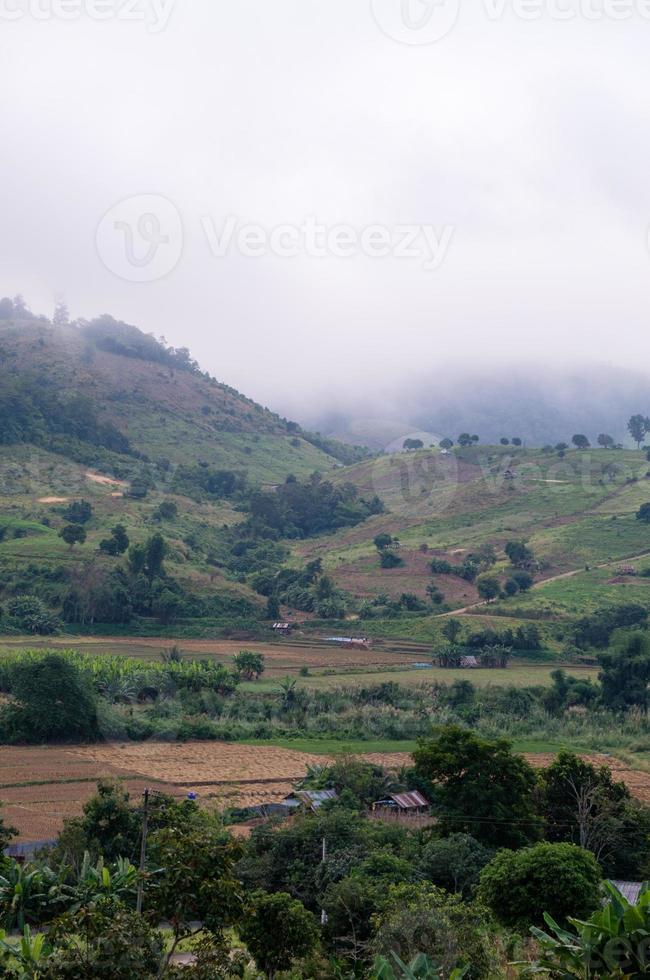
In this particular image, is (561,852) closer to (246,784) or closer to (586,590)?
(246,784)

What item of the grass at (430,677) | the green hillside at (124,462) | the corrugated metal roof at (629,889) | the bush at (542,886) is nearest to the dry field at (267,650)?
the grass at (430,677)

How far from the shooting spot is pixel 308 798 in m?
28.6

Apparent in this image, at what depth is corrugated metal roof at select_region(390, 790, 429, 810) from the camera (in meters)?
28.9

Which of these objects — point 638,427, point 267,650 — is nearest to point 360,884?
point 267,650

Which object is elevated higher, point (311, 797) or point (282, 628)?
point (282, 628)

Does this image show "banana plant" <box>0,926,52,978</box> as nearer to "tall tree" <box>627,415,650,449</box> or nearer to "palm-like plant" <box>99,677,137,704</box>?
"palm-like plant" <box>99,677,137,704</box>

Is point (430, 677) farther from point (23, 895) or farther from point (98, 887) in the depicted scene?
point (23, 895)

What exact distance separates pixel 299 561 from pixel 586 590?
83.0ft

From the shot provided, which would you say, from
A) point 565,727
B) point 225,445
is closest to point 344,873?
point 565,727

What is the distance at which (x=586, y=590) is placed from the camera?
6725cm

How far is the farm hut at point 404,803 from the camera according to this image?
1135 inches

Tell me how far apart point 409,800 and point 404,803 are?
34 centimetres

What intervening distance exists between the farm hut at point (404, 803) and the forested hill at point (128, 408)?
72.0m

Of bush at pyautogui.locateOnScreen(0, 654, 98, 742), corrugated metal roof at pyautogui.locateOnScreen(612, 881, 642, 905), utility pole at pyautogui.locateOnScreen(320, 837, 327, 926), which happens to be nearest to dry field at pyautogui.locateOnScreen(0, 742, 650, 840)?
bush at pyautogui.locateOnScreen(0, 654, 98, 742)
